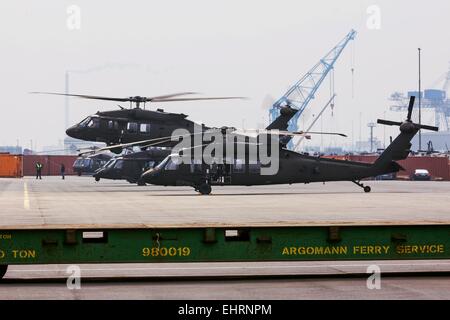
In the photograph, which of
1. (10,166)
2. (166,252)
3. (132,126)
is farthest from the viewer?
(10,166)

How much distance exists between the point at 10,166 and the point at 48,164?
75.5 feet

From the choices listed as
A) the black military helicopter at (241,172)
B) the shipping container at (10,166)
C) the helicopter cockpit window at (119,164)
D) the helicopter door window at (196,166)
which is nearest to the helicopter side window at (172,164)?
the black military helicopter at (241,172)

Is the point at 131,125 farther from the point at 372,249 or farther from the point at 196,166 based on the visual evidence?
the point at 372,249

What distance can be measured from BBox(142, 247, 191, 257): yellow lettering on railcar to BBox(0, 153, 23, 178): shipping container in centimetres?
10110

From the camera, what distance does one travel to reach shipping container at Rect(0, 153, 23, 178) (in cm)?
11444

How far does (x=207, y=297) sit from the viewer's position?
14.0 meters

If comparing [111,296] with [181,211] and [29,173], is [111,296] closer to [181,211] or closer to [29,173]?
[181,211]

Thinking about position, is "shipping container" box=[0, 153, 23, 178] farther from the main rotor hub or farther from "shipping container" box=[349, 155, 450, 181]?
the main rotor hub

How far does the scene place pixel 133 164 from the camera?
2771 inches

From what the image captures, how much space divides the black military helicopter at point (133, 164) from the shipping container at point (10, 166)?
42315 millimetres

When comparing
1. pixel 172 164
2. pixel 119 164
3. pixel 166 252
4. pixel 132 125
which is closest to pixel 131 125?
pixel 132 125

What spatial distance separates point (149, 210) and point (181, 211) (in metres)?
1.41

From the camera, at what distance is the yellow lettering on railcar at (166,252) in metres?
15.6
